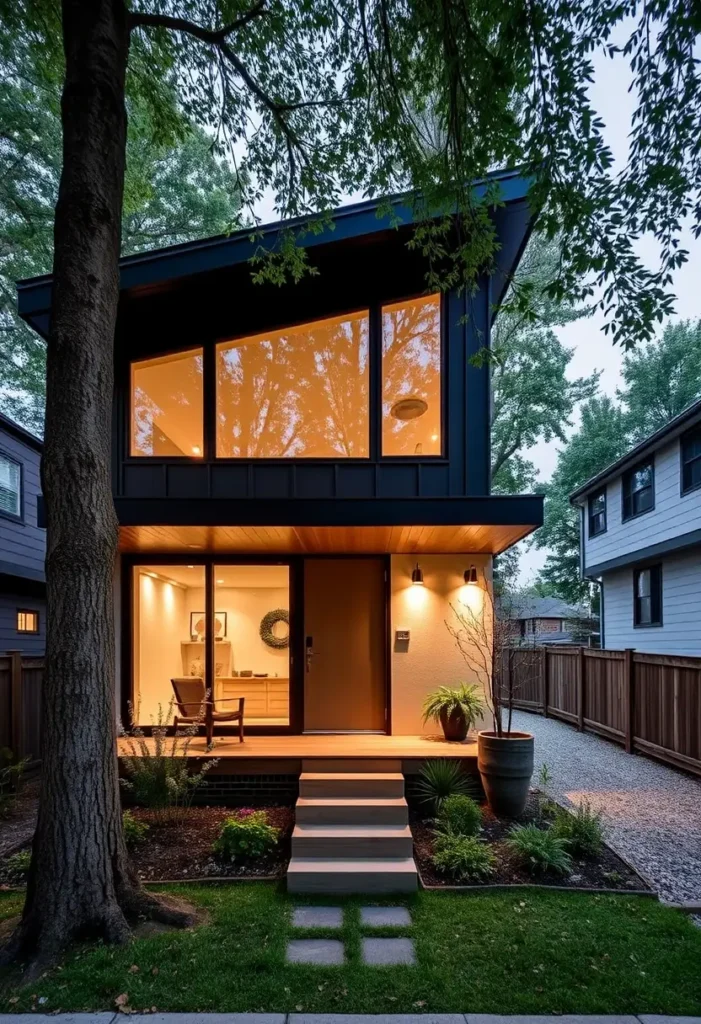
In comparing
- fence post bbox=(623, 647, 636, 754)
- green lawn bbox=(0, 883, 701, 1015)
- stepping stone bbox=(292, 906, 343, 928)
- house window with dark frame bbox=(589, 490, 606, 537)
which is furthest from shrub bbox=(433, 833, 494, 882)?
house window with dark frame bbox=(589, 490, 606, 537)

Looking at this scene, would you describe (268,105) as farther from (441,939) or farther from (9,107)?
(9,107)

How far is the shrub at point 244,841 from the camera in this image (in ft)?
14.4

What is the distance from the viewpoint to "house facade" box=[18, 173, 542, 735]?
5.94m

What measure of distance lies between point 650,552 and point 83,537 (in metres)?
10.6

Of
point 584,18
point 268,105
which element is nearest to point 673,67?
point 584,18

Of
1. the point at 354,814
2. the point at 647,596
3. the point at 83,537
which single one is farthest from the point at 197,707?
the point at 647,596

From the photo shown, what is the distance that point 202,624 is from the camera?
282 inches

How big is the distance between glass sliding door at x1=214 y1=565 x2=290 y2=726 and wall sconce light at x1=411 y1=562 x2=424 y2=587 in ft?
5.07

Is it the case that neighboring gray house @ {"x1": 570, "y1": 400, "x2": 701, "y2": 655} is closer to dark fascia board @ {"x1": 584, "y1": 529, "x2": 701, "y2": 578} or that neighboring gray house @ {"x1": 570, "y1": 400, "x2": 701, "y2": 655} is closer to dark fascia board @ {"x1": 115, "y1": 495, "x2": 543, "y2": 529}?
dark fascia board @ {"x1": 584, "y1": 529, "x2": 701, "y2": 578}

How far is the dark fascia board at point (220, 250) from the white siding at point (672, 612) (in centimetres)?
707

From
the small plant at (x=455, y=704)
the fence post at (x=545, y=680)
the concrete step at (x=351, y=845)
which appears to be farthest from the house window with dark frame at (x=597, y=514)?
the concrete step at (x=351, y=845)

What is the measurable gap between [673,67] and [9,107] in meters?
11.5

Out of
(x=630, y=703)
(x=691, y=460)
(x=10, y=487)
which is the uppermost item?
(x=691, y=460)

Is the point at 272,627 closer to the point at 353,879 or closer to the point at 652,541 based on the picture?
the point at 353,879
